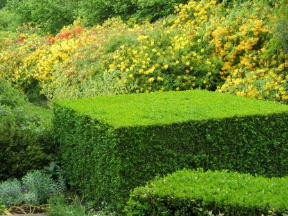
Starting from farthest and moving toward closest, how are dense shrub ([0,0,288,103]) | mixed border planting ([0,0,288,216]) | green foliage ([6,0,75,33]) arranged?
green foliage ([6,0,75,33]) → dense shrub ([0,0,288,103]) → mixed border planting ([0,0,288,216])

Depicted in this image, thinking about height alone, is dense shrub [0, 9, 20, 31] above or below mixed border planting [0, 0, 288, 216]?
below

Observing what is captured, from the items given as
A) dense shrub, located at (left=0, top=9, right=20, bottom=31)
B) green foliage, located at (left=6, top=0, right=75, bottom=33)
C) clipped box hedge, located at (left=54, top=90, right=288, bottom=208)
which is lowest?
dense shrub, located at (left=0, top=9, right=20, bottom=31)

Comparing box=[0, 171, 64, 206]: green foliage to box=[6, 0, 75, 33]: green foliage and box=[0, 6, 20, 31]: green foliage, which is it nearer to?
box=[6, 0, 75, 33]: green foliage

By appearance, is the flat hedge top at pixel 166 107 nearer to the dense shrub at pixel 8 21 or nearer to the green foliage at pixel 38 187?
the green foliage at pixel 38 187

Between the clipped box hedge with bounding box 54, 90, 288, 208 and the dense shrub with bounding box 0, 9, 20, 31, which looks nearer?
Result: the clipped box hedge with bounding box 54, 90, 288, 208

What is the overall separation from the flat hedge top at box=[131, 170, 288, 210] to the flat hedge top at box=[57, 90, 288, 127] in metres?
1.18

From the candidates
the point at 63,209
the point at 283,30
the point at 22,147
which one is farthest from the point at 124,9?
the point at 63,209

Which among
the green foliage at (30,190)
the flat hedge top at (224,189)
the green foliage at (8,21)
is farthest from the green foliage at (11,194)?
the green foliage at (8,21)

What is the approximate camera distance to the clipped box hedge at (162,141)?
231 inches

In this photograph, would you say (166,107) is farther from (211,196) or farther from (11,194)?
(211,196)

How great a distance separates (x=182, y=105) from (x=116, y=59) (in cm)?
544

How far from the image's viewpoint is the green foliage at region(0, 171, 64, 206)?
260 inches

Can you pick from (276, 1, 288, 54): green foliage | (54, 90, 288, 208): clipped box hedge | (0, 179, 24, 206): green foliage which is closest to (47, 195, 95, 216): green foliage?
(54, 90, 288, 208): clipped box hedge

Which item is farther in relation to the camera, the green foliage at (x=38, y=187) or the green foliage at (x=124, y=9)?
the green foliage at (x=124, y=9)
